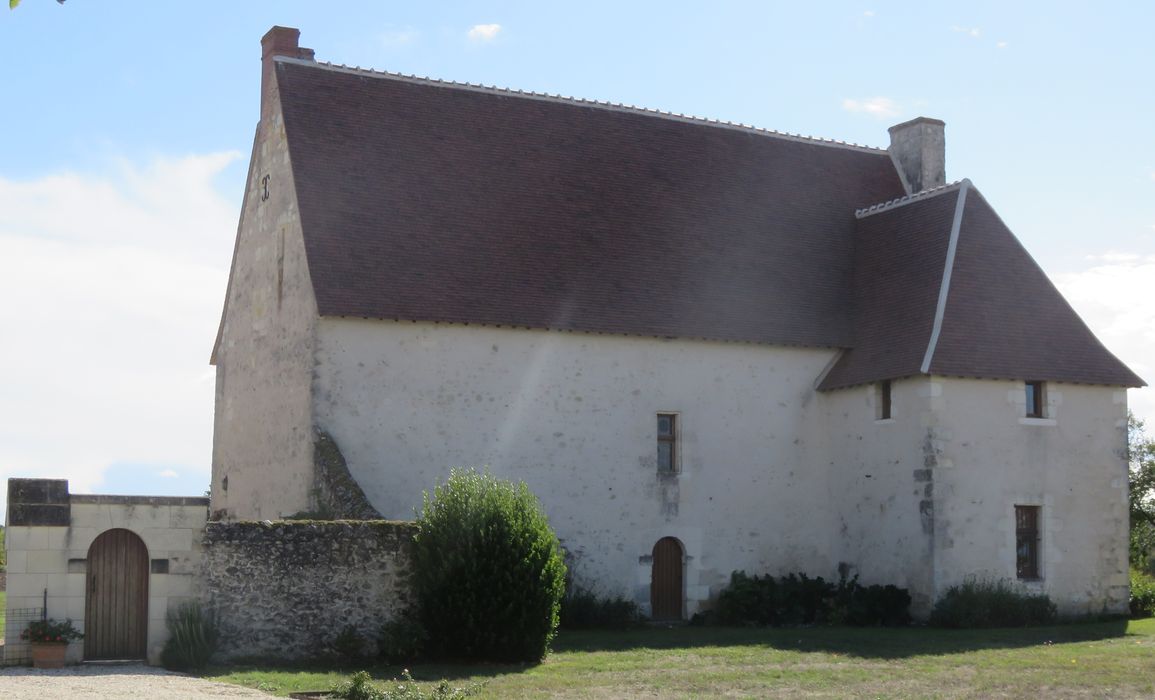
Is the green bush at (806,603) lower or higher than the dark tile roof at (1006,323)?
lower

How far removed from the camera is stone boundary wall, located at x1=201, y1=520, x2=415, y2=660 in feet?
58.9

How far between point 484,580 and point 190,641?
12.8 feet

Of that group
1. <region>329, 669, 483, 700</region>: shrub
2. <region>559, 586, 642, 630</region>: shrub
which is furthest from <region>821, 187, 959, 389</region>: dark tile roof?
<region>329, 669, 483, 700</region>: shrub

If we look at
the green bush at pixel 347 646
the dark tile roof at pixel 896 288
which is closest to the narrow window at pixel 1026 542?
the dark tile roof at pixel 896 288

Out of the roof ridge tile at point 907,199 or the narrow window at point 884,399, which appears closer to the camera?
the narrow window at point 884,399

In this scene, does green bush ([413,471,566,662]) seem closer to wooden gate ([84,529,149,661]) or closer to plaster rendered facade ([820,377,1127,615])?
wooden gate ([84,529,149,661])

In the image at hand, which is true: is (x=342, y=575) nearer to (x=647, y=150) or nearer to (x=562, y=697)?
(x=562, y=697)

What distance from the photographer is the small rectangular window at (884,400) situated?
85.1 ft

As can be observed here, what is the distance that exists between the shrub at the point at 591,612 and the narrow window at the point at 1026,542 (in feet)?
24.3

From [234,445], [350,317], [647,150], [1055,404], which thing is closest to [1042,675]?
[1055,404]

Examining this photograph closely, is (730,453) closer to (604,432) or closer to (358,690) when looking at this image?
(604,432)

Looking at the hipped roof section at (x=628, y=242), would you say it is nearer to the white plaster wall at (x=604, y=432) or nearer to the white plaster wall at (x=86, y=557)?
the white plaster wall at (x=604, y=432)

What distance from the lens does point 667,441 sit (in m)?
25.9

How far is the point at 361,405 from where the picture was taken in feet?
76.7
